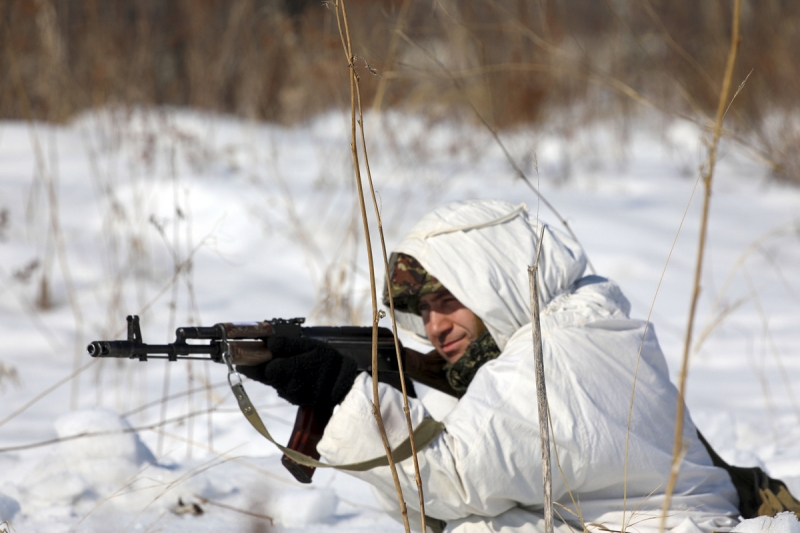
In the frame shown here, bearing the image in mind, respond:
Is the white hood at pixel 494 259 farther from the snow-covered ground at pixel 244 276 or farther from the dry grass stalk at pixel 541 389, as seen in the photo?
the dry grass stalk at pixel 541 389

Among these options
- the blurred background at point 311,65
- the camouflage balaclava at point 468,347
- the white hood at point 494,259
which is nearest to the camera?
the white hood at point 494,259

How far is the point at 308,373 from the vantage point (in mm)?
1359

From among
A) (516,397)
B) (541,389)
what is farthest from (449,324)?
(541,389)

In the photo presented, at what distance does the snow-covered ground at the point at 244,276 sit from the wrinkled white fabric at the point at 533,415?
21cm

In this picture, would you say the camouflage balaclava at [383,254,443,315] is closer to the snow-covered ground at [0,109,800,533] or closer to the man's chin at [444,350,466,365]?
the man's chin at [444,350,466,365]

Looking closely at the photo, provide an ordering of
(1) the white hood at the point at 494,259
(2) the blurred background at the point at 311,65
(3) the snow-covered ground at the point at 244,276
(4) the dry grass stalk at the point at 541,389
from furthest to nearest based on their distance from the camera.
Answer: (2) the blurred background at the point at 311,65 < (3) the snow-covered ground at the point at 244,276 < (1) the white hood at the point at 494,259 < (4) the dry grass stalk at the point at 541,389

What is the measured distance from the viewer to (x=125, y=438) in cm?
194

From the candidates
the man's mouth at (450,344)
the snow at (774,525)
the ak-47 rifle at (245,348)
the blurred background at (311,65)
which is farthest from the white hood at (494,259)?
the blurred background at (311,65)

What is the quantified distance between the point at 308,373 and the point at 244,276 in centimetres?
274

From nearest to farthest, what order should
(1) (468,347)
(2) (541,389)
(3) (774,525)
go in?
1. (2) (541,389)
2. (3) (774,525)
3. (1) (468,347)

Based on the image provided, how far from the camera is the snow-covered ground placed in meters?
1.86

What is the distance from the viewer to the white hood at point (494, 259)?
A: 1587 mm

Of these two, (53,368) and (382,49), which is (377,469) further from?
(382,49)

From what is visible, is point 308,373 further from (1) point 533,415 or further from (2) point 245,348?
(1) point 533,415
